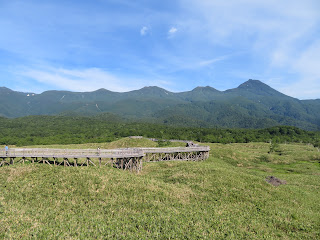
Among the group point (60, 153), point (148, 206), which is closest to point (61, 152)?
point (60, 153)

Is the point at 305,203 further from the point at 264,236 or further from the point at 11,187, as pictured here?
the point at 11,187

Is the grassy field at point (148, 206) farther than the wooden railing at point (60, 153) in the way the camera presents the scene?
No

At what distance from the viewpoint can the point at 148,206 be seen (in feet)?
88.0

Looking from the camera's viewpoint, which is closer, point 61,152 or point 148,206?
point 148,206

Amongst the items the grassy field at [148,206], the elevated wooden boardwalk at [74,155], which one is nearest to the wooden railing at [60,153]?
the elevated wooden boardwalk at [74,155]

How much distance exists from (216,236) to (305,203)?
23668 millimetres

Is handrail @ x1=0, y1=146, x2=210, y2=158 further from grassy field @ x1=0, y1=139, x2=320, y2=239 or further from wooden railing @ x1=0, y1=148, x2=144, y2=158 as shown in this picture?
grassy field @ x1=0, y1=139, x2=320, y2=239

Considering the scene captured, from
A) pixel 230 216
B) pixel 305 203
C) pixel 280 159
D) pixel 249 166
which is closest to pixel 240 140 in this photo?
pixel 280 159

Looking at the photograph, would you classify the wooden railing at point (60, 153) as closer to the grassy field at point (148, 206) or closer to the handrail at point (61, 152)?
the handrail at point (61, 152)

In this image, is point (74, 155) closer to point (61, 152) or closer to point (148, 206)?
point (61, 152)

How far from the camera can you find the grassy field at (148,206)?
20250 mm

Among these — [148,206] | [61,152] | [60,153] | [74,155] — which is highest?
[61,152]

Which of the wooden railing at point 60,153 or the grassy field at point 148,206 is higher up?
the wooden railing at point 60,153

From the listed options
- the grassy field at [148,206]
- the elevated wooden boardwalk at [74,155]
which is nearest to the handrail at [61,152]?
the elevated wooden boardwalk at [74,155]
